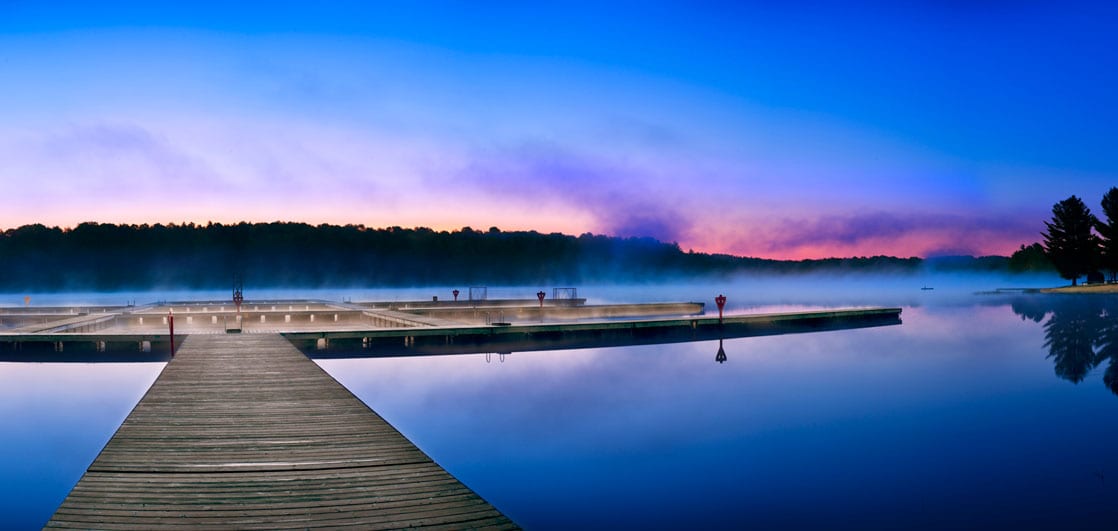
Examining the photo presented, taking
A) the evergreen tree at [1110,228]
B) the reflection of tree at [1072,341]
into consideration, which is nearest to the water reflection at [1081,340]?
the reflection of tree at [1072,341]

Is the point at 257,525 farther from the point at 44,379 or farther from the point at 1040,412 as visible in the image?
the point at 44,379

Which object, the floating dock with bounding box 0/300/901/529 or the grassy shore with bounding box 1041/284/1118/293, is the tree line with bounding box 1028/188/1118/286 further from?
the floating dock with bounding box 0/300/901/529

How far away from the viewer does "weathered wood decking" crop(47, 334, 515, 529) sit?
15.9 ft

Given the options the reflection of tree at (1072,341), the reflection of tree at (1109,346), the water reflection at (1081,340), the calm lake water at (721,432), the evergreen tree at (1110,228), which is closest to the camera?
the calm lake water at (721,432)

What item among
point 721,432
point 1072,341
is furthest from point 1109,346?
point 721,432

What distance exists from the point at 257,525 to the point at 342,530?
1.85 ft

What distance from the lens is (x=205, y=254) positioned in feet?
368

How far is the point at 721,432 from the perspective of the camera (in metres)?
11.3

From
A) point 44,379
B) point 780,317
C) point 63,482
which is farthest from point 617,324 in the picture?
point 63,482

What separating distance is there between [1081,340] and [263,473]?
27205 mm

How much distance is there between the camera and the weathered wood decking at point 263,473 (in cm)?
484

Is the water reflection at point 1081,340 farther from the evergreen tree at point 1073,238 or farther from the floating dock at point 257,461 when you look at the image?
the evergreen tree at point 1073,238

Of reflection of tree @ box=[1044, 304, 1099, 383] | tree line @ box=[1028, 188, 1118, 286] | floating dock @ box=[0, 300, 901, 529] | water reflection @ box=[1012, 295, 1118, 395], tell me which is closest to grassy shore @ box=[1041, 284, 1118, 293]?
tree line @ box=[1028, 188, 1118, 286]

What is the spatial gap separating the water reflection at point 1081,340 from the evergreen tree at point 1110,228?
22.5 m
